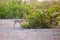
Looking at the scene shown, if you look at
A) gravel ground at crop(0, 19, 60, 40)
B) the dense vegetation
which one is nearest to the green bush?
the dense vegetation

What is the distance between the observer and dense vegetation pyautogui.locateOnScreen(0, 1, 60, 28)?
58.4 inches

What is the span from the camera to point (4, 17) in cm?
181

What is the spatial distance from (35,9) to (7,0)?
1.43 feet

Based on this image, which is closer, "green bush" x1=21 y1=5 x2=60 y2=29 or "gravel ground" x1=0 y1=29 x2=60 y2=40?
"gravel ground" x1=0 y1=29 x2=60 y2=40

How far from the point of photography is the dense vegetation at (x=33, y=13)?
1.48 meters

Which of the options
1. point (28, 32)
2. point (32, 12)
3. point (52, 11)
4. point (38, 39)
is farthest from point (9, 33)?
point (52, 11)

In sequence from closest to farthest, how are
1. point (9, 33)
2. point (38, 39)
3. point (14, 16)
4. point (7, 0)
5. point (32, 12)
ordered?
point (38, 39) → point (9, 33) → point (32, 12) → point (14, 16) → point (7, 0)

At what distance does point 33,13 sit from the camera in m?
1.52

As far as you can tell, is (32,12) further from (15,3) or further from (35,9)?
(15,3)

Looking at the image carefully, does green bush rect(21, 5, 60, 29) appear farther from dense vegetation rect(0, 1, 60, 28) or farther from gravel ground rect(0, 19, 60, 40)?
gravel ground rect(0, 19, 60, 40)

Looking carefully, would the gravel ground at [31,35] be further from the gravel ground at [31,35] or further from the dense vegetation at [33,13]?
the dense vegetation at [33,13]

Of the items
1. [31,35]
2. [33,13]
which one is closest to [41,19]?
[33,13]

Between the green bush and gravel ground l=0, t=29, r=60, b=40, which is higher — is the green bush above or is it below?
above

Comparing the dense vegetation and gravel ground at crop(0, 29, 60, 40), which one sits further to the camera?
the dense vegetation
